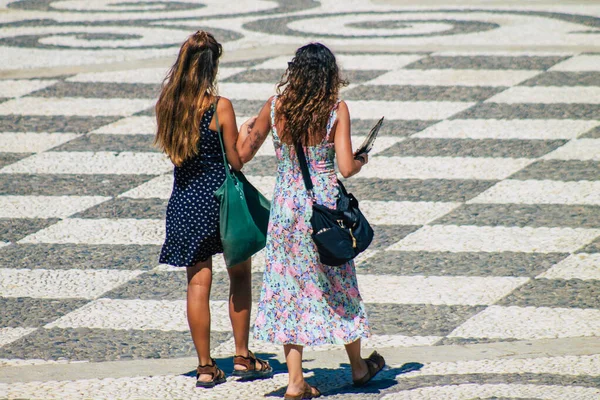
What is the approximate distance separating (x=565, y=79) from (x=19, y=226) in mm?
6814

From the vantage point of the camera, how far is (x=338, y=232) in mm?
4730

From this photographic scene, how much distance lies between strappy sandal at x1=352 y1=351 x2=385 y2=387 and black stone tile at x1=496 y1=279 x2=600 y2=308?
1.26 meters

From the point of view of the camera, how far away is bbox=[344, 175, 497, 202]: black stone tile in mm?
8250

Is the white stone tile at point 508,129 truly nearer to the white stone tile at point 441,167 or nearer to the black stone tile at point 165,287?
the white stone tile at point 441,167

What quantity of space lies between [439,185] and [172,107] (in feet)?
12.8

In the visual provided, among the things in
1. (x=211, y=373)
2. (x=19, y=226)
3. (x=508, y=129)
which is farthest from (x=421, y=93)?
(x=211, y=373)

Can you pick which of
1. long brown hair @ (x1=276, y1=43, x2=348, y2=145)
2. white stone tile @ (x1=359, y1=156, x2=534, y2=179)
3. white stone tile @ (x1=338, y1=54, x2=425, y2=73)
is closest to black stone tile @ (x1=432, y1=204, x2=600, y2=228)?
white stone tile @ (x1=359, y1=156, x2=534, y2=179)

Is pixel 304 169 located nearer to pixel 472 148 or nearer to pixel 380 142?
pixel 472 148

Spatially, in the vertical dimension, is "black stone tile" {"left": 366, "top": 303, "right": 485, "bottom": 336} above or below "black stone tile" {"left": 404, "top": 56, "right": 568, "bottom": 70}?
below

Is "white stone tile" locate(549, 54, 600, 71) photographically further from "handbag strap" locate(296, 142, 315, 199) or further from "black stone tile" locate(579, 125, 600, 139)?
"handbag strap" locate(296, 142, 315, 199)

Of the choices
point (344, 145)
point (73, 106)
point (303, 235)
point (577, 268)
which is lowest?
point (577, 268)

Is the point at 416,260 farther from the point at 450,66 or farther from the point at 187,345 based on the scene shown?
the point at 450,66

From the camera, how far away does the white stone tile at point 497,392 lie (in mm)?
4707

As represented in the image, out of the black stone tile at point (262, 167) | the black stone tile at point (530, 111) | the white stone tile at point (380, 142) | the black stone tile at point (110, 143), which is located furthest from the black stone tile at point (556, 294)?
the black stone tile at point (110, 143)
